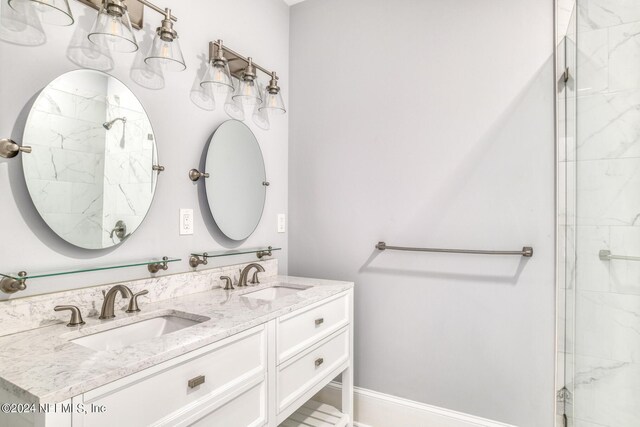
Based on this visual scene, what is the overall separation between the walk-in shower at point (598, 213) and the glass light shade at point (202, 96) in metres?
1.54

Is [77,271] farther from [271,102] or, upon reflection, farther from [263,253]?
[271,102]

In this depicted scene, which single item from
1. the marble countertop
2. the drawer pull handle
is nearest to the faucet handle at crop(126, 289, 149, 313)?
the marble countertop

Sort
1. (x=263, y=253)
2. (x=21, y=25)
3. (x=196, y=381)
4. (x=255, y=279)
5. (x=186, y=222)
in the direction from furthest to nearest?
(x=263, y=253), (x=255, y=279), (x=186, y=222), (x=21, y=25), (x=196, y=381)

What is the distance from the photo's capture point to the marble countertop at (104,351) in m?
0.76

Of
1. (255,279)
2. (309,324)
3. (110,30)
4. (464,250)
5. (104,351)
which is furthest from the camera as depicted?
(255,279)

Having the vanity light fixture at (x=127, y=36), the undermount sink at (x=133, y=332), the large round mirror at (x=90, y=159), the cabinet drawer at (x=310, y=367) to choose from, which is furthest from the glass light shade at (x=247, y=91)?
the cabinet drawer at (x=310, y=367)

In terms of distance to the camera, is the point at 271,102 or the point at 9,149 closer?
the point at 9,149

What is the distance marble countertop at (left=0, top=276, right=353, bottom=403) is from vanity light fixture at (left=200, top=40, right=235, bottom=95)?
0.98 meters

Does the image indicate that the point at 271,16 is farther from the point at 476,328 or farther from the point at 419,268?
the point at 476,328

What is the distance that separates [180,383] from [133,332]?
0.36 metres

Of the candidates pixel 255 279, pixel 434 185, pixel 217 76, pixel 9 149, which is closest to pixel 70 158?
pixel 9 149

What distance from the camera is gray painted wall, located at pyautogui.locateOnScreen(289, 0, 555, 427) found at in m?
1.68

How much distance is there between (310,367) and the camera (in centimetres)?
155

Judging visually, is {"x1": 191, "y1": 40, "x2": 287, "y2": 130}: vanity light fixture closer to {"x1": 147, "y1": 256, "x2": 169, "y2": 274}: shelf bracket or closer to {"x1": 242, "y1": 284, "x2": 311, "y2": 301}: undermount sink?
{"x1": 147, "y1": 256, "x2": 169, "y2": 274}: shelf bracket
